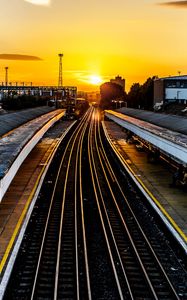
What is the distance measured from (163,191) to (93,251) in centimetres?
870

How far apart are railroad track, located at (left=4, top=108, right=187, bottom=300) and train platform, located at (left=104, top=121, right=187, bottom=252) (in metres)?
0.72

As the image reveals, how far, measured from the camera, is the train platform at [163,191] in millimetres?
16641

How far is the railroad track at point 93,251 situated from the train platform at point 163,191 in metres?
0.72

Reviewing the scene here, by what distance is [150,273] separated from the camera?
1272cm

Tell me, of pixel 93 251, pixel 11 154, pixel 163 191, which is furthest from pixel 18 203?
pixel 163 191

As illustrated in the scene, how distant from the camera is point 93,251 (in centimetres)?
1464

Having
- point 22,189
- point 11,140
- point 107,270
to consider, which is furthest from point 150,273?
point 11,140

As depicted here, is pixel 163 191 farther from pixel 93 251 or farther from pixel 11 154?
pixel 93 251

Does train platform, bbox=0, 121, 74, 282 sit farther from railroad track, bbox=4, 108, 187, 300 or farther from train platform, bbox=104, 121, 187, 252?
train platform, bbox=104, 121, 187, 252

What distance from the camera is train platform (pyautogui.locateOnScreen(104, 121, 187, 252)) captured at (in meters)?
16.6

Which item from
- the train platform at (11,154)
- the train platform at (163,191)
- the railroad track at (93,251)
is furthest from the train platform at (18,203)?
the train platform at (163,191)

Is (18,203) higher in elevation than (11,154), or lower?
lower

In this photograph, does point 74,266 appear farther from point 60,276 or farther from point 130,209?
point 130,209

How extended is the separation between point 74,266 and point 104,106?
144079 mm
